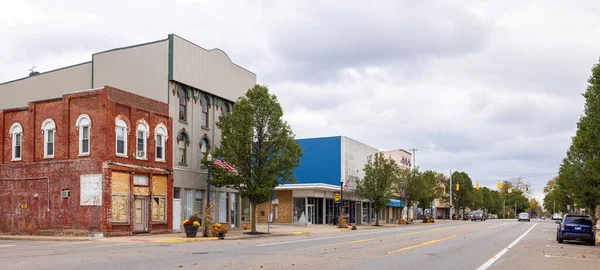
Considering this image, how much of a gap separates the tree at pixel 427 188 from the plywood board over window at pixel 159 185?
4195 cm

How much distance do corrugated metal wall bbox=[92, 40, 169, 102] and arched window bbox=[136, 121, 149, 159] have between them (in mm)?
2834

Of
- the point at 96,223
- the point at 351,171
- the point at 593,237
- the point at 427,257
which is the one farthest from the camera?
the point at 351,171

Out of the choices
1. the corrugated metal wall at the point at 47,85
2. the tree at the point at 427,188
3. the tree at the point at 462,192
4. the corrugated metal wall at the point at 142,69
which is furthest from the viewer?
the tree at the point at 462,192

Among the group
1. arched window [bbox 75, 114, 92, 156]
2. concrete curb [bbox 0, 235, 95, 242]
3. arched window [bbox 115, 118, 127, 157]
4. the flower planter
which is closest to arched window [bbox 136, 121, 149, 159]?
arched window [bbox 115, 118, 127, 157]

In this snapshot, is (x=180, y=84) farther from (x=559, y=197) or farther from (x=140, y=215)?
(x=559, y=197)

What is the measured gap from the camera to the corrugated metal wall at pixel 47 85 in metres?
40.7

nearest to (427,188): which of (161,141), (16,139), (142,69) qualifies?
(161,141)

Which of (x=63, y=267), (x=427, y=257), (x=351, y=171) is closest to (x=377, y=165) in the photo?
(x=351, y=171)

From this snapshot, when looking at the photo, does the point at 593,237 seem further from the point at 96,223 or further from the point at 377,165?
the point at 377,165

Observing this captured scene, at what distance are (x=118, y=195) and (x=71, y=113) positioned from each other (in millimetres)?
5632

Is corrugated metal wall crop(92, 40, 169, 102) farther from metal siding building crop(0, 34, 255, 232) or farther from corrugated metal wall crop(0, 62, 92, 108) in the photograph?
corrugated metal wall crop(0, 62, 92, 108)

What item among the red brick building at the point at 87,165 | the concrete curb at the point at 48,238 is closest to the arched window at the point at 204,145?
the red brick building at the point at 87,165

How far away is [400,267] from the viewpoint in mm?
14781

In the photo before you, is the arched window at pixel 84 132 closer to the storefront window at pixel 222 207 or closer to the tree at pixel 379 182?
the storefront window at pixel 222 207
